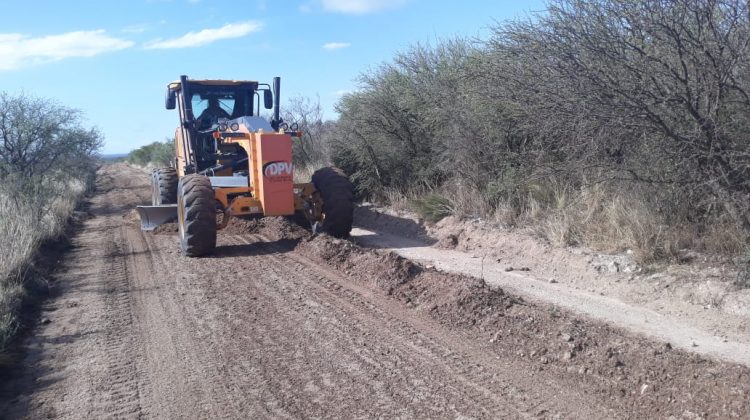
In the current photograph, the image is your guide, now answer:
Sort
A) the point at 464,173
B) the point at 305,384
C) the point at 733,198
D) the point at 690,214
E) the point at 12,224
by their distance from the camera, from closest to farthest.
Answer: the point at 305,384 < the point at 733,198 < the point at 690,214 < the point at 12,224 < the point at 464,173

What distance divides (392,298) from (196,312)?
228cm

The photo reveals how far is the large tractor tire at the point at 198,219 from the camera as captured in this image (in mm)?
10594

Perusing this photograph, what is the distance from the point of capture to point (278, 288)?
28.1 ft

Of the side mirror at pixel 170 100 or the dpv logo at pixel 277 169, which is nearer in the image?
the dpv logo at pixel 277 169

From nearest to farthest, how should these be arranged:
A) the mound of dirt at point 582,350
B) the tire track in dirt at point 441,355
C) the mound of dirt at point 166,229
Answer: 1. the mound of dirt at point 582,350
2. the tire track in dirt at point 441,355
3. the mound of dirt at point 166,229

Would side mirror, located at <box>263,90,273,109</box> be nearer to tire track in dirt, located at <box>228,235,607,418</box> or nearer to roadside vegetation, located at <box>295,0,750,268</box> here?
roadside vegetation, located at <box>295,0,750,268</box>

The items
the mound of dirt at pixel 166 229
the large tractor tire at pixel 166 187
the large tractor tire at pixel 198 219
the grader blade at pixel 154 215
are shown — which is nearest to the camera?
the large tractor tire at pixel 198 219

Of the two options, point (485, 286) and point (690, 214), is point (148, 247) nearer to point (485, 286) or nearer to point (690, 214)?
point (485, 286)

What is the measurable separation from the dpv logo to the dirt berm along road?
6.87ft

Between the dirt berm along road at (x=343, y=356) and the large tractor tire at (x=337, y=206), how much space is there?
251 cm

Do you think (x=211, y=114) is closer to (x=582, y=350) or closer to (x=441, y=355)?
(x=441, y=355)

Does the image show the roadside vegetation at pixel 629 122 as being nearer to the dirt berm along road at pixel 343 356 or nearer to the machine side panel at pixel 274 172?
the dirt berm along road at pixel 343 356

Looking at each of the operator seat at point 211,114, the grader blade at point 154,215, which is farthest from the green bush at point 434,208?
the grader blade at point 154,215

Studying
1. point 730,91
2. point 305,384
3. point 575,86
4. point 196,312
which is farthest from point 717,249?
point 196,312
